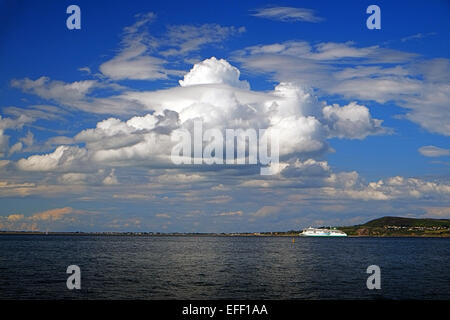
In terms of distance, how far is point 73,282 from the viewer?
72375 millimetres

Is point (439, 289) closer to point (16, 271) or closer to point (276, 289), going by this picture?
point (276, 289)

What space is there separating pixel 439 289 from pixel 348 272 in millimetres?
24751

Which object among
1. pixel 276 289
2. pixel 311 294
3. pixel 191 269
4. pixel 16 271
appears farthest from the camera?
pixel 191 269
